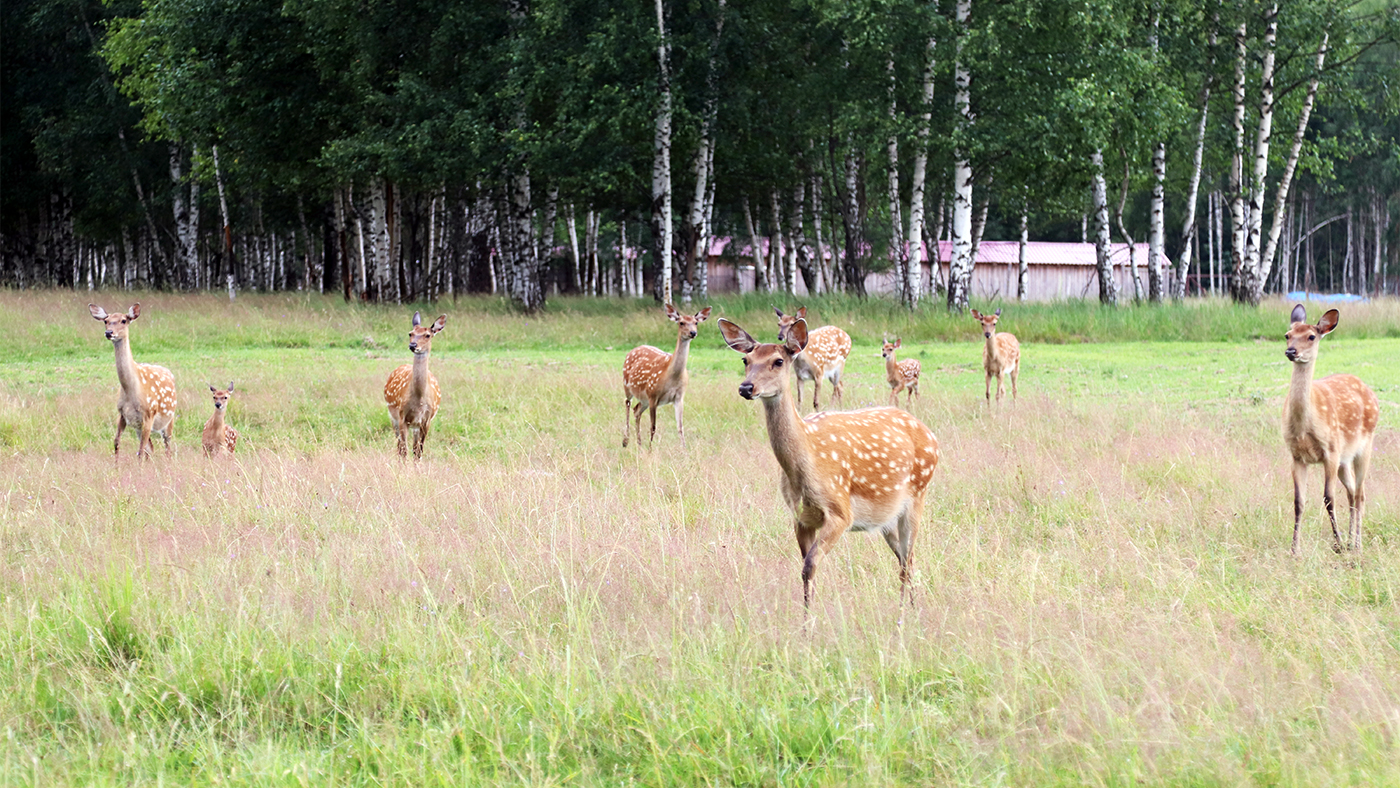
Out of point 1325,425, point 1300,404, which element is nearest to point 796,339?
point 1300,404

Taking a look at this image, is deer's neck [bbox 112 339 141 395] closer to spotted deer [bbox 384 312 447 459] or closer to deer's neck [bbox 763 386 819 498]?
spotted deer [bbox 384 312 447 459]

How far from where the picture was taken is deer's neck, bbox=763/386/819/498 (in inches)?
235

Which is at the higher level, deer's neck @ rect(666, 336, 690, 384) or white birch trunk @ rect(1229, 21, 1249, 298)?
white birch trunk @ rect(1229, 21, 1249, 298)

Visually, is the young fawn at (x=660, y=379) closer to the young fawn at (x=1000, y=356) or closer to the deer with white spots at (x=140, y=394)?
the young fawn at (x=1000, y=356)

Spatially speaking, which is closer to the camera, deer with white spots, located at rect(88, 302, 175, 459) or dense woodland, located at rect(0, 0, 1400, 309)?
deer with white spots, located at rect(88, 302, 175, 459)

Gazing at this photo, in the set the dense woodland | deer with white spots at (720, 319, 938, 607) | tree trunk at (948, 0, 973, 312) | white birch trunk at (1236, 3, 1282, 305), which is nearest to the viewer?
deer with white spots at (720, 319, 938, 607)

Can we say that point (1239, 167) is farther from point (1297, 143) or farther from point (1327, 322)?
point (1327, 322)

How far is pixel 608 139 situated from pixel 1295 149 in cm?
1620

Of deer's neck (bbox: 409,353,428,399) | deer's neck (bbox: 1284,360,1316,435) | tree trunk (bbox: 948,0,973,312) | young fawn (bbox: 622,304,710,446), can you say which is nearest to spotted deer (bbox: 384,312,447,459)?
deer's neck (bbox: 409,353,428,399)

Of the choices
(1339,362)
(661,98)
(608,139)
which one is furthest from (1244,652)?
(608,139)

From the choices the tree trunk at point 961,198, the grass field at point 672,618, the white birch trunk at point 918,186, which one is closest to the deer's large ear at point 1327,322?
the grass field at point 672,618

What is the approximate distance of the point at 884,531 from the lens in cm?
664

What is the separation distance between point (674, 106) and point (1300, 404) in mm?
19273

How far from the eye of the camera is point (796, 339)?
6078mm
